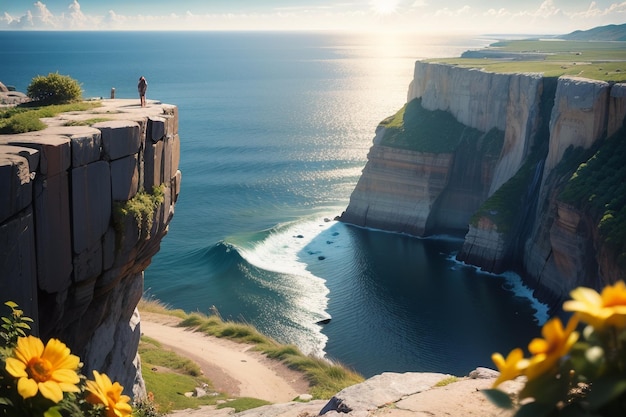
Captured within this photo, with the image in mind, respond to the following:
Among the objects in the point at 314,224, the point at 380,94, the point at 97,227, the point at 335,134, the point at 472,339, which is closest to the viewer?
the point at 97,227

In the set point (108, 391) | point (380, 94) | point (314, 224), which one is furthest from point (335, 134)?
point (108, 391)

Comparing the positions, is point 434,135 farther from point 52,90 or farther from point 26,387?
point 26,387

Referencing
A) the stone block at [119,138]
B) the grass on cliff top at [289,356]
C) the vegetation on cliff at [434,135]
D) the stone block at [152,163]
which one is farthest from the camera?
the vegetation on cliff at [434,135]

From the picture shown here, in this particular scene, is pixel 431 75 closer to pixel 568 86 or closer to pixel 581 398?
pixel 568 86

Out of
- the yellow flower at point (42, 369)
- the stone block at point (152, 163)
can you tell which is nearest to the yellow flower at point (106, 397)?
the yellow flower at point (42, 369)

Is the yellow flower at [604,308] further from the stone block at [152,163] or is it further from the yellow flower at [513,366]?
the stone block at [152,163]
